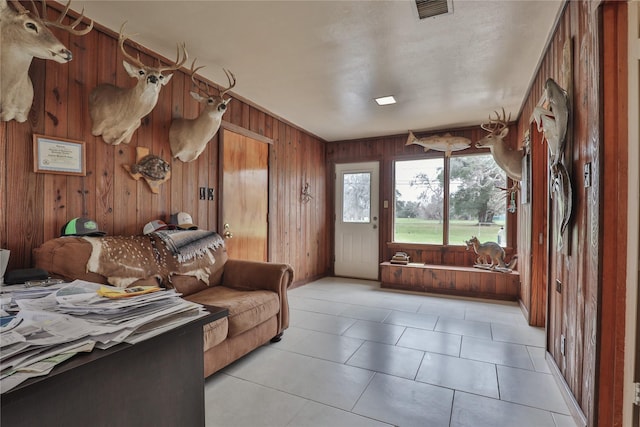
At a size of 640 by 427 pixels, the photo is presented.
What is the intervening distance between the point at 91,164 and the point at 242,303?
1.54 m

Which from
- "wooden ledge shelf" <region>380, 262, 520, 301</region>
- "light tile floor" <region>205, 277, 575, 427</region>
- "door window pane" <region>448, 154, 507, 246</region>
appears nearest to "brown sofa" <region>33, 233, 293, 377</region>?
"light tile floor" <region>205, 277, 575, 427</region>

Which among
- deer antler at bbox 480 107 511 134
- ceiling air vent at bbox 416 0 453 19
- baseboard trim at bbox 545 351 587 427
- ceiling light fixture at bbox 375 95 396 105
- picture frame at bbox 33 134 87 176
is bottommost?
baseboard trim at bbox 545 351 587 427

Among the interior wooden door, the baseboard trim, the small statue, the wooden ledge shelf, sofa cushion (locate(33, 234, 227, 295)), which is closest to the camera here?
the baseboard trim

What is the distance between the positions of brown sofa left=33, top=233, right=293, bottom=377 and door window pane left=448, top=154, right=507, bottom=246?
334 cm

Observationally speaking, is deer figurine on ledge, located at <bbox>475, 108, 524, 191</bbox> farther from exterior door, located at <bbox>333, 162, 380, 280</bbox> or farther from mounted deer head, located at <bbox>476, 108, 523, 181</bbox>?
exterior door, located at <bbox>333, 162, 380, 280</bbox>

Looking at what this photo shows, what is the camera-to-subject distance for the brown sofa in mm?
2018

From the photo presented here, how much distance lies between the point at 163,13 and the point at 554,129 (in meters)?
2.71

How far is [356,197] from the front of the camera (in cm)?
588

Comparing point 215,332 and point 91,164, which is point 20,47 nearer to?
point 91,164

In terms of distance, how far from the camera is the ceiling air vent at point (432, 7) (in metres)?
2.08

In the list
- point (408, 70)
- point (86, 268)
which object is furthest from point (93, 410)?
point (408, 70)

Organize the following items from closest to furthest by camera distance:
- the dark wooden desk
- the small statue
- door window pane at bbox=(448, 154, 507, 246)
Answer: the dark wooden desk
the small statue
door window pane at bbox=(448, 154, 507, 246)

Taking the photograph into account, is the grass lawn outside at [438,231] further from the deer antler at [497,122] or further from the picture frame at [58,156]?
the picture frame at [58,156]

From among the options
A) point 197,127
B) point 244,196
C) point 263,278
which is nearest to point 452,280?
point 263,278
